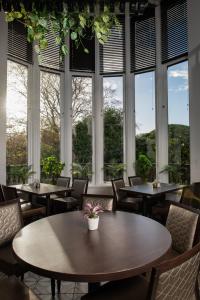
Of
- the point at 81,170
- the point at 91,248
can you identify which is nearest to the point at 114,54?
the point at 81,170

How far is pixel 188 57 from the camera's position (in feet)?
16.6

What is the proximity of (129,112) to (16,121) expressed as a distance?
2654mm

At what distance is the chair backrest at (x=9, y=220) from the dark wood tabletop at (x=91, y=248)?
1.05ft

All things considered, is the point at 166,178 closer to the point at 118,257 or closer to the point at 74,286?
the point at 74,286

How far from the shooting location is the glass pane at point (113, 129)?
6266mm

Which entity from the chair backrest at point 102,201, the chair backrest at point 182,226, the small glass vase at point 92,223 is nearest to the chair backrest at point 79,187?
the chair backrest at point 102,201

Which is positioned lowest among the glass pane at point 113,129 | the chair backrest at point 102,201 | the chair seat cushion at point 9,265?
the chair seat cushion at point 9,265

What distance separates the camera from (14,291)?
5.49 feet

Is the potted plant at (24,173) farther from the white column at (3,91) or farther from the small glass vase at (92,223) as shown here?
the small glass vase at (92,223)

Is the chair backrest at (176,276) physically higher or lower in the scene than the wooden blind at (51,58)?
lower

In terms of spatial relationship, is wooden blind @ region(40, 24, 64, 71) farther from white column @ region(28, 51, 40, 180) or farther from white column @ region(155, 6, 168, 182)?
white column @ region(155, 6, 168, 182)

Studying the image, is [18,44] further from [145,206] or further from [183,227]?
[183,227]

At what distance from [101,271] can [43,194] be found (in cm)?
288

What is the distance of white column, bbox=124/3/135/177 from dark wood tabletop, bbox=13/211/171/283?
3828 mm
